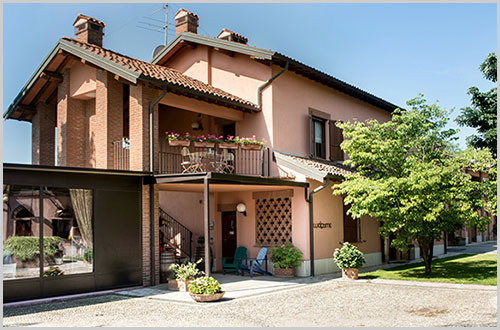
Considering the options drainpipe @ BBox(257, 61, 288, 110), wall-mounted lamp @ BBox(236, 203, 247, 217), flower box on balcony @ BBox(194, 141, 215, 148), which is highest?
drainpipe @ BBox(257, 61, 288, 110)

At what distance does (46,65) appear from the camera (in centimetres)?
1383

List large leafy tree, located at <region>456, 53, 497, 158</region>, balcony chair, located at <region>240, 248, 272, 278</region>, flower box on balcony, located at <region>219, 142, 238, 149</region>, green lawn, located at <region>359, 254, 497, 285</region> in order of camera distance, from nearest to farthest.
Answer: green lawn, located at <region>359, 254, 497, 285</region>, flower box on balcony, located at <region>219, 142, 238, 149</region>, balcony chair, located at <region>240, 248, 272, 278</region>, large leafy tree, located at <region>456, 53, 497, 158</region>

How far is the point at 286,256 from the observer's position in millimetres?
12922

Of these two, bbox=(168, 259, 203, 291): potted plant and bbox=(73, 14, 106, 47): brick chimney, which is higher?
bbox=(73, 14, 106, 47): brick chimney

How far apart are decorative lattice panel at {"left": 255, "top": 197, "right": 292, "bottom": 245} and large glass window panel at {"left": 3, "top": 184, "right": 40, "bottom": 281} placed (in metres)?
6.41

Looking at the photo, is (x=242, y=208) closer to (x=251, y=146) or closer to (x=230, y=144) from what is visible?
(x=251, y=146)

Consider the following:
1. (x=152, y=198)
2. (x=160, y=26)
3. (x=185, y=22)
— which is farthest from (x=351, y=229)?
(x=160, y=26)

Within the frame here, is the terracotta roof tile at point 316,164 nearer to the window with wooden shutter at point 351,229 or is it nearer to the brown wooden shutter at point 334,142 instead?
the brown wooden shutter at point 334,142

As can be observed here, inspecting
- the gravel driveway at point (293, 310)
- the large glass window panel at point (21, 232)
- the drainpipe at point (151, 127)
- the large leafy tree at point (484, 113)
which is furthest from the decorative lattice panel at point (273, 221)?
the large leafy tree at point (484, 113)

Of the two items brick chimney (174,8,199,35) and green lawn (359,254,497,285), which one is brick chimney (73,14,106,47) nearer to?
brick chimney (174,8,199,35)

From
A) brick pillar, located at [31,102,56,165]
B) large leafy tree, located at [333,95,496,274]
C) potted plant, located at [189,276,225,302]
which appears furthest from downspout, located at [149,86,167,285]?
brick pillar, located at [31,102,56,165]

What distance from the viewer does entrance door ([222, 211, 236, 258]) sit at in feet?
49.5

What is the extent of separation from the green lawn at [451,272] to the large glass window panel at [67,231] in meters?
7.16

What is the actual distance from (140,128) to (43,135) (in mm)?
5512
